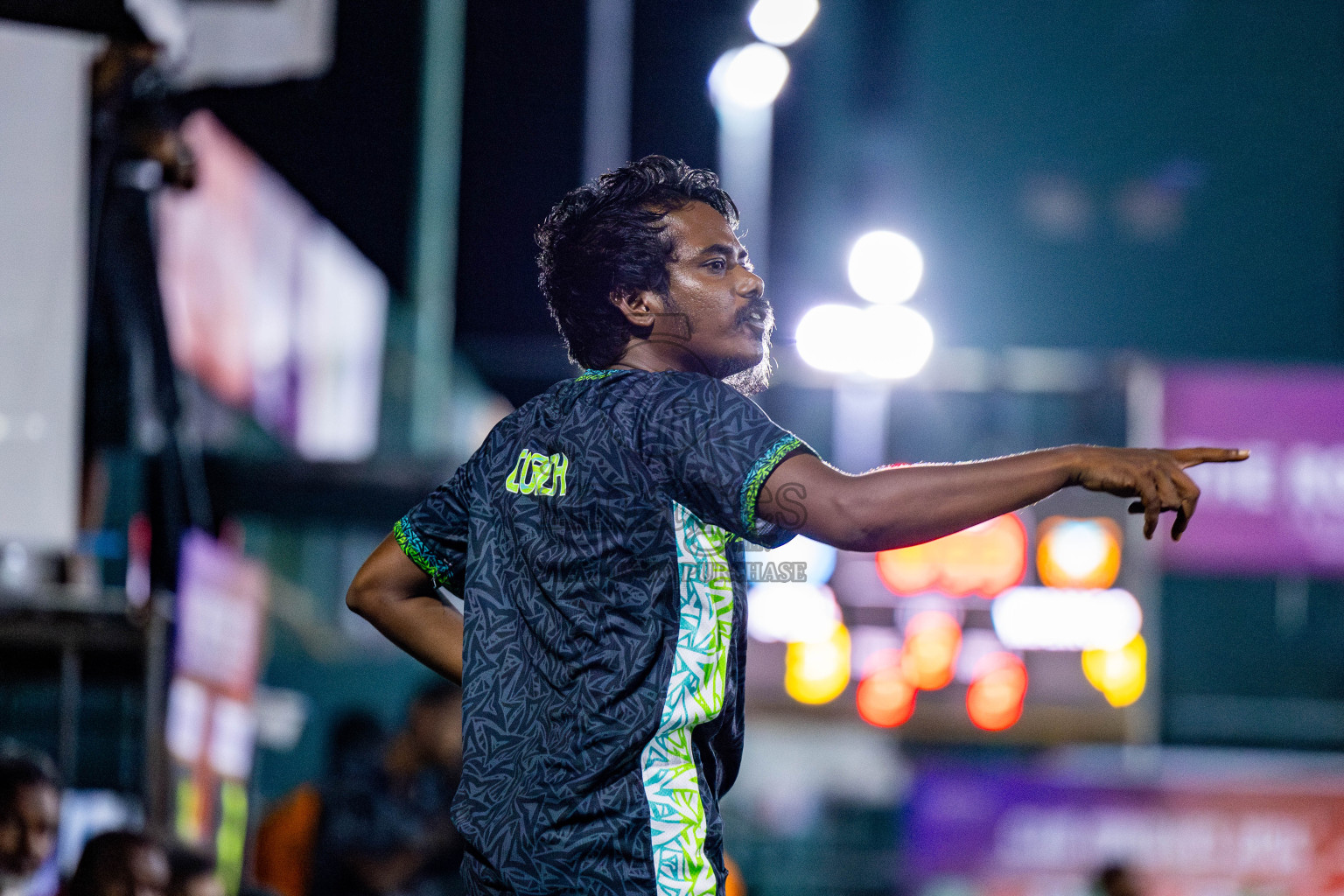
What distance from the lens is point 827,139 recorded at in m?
13.5

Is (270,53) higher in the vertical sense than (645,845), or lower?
higher

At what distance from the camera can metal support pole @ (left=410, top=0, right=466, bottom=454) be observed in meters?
5.11

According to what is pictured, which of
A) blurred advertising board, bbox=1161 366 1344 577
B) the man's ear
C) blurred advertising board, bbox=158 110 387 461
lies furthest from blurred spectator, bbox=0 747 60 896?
blurred advertising board, bbox=1161 366 1344 577

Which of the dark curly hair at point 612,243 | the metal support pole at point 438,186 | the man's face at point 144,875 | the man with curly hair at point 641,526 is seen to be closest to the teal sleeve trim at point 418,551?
the man with curly hair at point 641,526

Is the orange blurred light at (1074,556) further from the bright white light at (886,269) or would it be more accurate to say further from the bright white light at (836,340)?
the bright white light at (886,269)

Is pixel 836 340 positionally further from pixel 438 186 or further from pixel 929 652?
pixel 438 186

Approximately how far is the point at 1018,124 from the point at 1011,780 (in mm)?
9498

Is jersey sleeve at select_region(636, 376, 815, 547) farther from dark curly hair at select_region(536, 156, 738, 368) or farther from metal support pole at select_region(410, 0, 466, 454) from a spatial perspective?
metal support pole at select_region(410, 0, 466, 454)

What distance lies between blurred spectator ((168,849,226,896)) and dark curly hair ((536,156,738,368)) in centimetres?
318

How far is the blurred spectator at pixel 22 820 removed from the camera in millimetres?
4449

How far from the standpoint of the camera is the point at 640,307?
203 centimetres

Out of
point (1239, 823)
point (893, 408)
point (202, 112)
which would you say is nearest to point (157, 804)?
point (202, 112)

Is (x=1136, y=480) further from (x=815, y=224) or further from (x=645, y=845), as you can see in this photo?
(x=815, y=224)

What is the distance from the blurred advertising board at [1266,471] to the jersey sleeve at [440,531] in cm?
794
